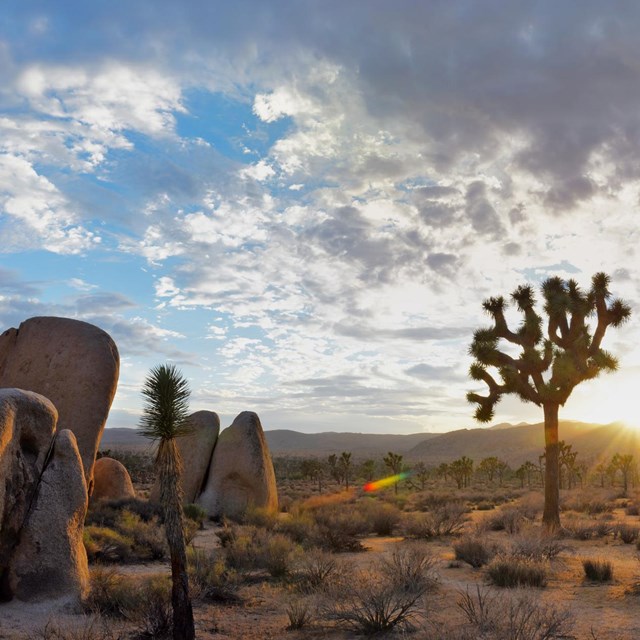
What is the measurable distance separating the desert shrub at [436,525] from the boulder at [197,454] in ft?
22.8

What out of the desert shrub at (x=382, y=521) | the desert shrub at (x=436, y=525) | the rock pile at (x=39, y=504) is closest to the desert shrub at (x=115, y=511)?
the desert shrub at (x=382, y=521)

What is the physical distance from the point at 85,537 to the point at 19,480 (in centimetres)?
461

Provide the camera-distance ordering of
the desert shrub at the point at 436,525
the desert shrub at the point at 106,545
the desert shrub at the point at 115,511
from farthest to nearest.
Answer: the desert shrub at the point at 436,525 → the desert shrub at the point at 115,511 → the desert shrub at the point at 106,545

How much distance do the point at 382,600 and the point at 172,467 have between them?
296 centimetres

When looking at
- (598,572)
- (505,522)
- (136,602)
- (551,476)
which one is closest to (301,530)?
(505,522)

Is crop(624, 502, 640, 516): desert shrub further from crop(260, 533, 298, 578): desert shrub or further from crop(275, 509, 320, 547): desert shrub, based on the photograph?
crop(260, 533, 298, 578): desert shrub

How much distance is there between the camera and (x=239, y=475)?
66.2 feet

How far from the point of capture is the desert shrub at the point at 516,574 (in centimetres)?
999

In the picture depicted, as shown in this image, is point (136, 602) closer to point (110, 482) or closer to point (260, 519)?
point (260, 519)

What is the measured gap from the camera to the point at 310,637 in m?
7.39

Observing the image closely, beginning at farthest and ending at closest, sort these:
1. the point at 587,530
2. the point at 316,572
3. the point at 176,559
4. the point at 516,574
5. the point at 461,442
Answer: the point at 461,442
the point at 587,530
the point at 516,574
the point at 316,572
the point at 176,559

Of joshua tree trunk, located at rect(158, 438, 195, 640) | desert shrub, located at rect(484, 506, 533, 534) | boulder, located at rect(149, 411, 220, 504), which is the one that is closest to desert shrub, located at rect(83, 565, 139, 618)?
joshua tree trunk, located at rect(158, 438, 195, 640)

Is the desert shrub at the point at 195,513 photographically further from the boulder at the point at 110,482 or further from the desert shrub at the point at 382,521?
the desert shrub at the point at 382,521

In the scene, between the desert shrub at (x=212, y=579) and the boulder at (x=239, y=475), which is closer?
the desert shrub at (x=212, y=579)
